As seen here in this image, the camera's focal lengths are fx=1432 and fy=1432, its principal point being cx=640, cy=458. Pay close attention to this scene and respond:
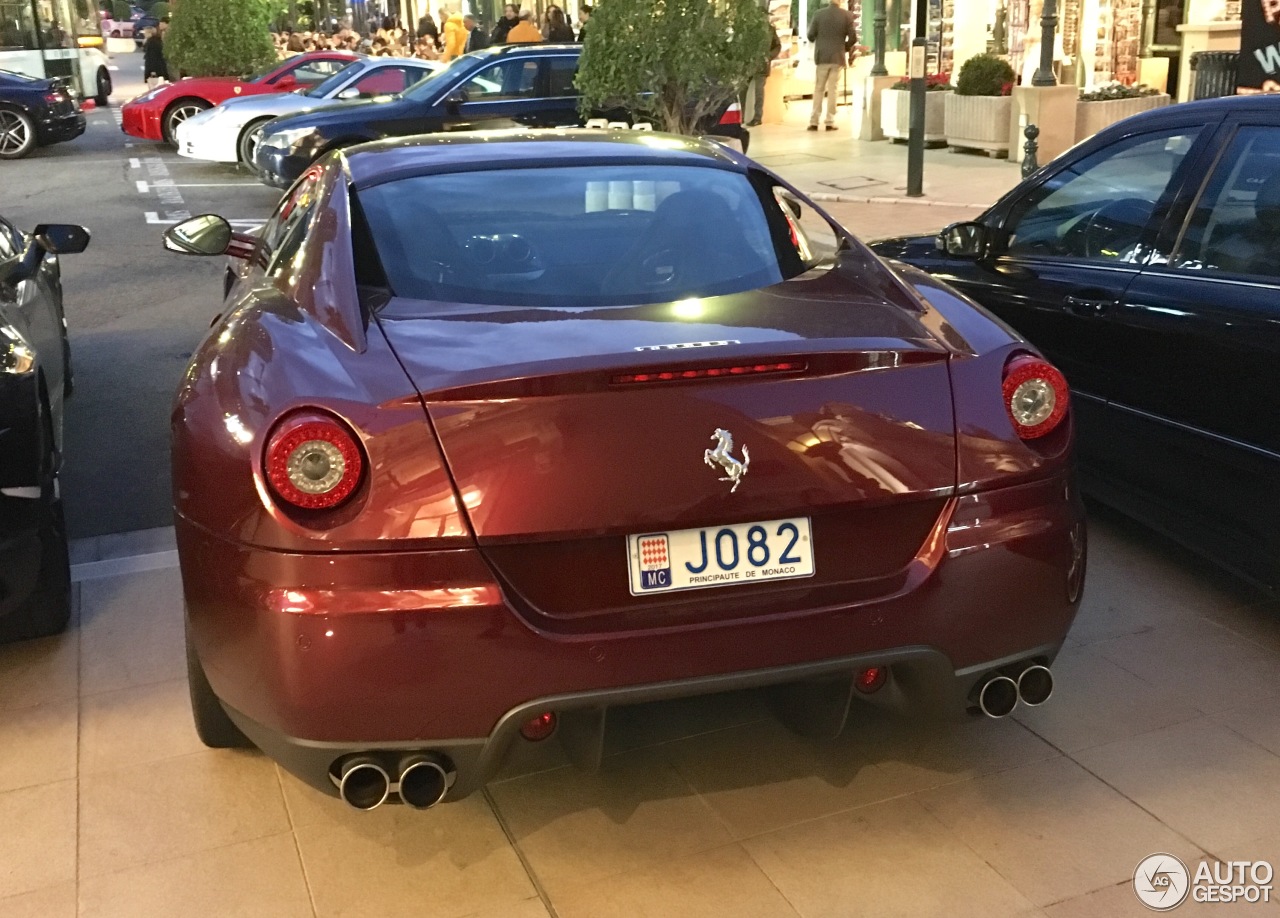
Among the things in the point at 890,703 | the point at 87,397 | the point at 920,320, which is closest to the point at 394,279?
the point at 920,320

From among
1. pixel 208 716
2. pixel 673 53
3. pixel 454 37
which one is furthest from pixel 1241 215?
pixel 454 37

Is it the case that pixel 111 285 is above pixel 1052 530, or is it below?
below

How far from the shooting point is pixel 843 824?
3230mm

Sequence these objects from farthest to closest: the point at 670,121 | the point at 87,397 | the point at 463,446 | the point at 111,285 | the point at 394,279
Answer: the point at 670,121
the point at 111,285
the point at 87,397
the point at 394,279
the point at 463,446

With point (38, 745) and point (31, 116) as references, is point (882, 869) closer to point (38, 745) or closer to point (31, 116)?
point (38, 745)

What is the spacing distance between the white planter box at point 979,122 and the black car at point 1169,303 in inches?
466

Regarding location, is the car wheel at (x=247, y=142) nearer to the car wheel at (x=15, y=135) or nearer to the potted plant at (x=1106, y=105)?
the car wheel at (x=15, y=135)

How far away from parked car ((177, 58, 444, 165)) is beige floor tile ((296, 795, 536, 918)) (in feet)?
48.8

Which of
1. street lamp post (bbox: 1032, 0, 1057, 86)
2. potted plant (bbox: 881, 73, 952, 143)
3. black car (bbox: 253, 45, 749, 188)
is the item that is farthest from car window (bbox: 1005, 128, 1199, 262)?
potted plant (bbox: 881, 73, 952, 143)

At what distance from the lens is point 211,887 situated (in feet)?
10.0

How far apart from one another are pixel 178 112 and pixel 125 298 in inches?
478

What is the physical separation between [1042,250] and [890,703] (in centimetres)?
244

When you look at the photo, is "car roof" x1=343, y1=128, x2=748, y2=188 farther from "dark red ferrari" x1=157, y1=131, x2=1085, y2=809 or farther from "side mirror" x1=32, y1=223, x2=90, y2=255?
"side mirror" x1=32, y1=223, x2=90, y2=255

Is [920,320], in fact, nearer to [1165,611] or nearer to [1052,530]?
[1052,530]
